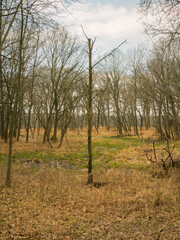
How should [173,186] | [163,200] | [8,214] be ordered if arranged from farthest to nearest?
[173,186]
[163,200]
[8,214]

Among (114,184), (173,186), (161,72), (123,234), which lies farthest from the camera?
(161,72)

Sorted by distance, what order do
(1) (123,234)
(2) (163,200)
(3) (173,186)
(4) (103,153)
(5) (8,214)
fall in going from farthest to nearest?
1. (4) (103,153)
2. (3) (173,186)
3. (2) (163,200)
4. (5) (8,214)
5. (1) (123,234)

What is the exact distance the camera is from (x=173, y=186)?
6.16 meters

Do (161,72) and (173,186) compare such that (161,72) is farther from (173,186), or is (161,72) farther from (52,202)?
(52,202)

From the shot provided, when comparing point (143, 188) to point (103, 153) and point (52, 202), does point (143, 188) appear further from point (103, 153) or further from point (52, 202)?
point (103, 153)

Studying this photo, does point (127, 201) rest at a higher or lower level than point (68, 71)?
lower

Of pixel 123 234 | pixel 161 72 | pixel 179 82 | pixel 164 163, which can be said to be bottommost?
pixel 123 234

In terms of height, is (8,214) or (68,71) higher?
(68,71)

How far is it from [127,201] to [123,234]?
1468mm

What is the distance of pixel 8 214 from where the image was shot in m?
4.28

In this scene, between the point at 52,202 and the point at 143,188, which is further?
the point at 143,188

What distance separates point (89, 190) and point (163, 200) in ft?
7.45

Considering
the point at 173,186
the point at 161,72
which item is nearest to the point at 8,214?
the point at 173,186

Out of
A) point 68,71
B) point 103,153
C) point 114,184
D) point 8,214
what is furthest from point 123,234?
point 68,71
